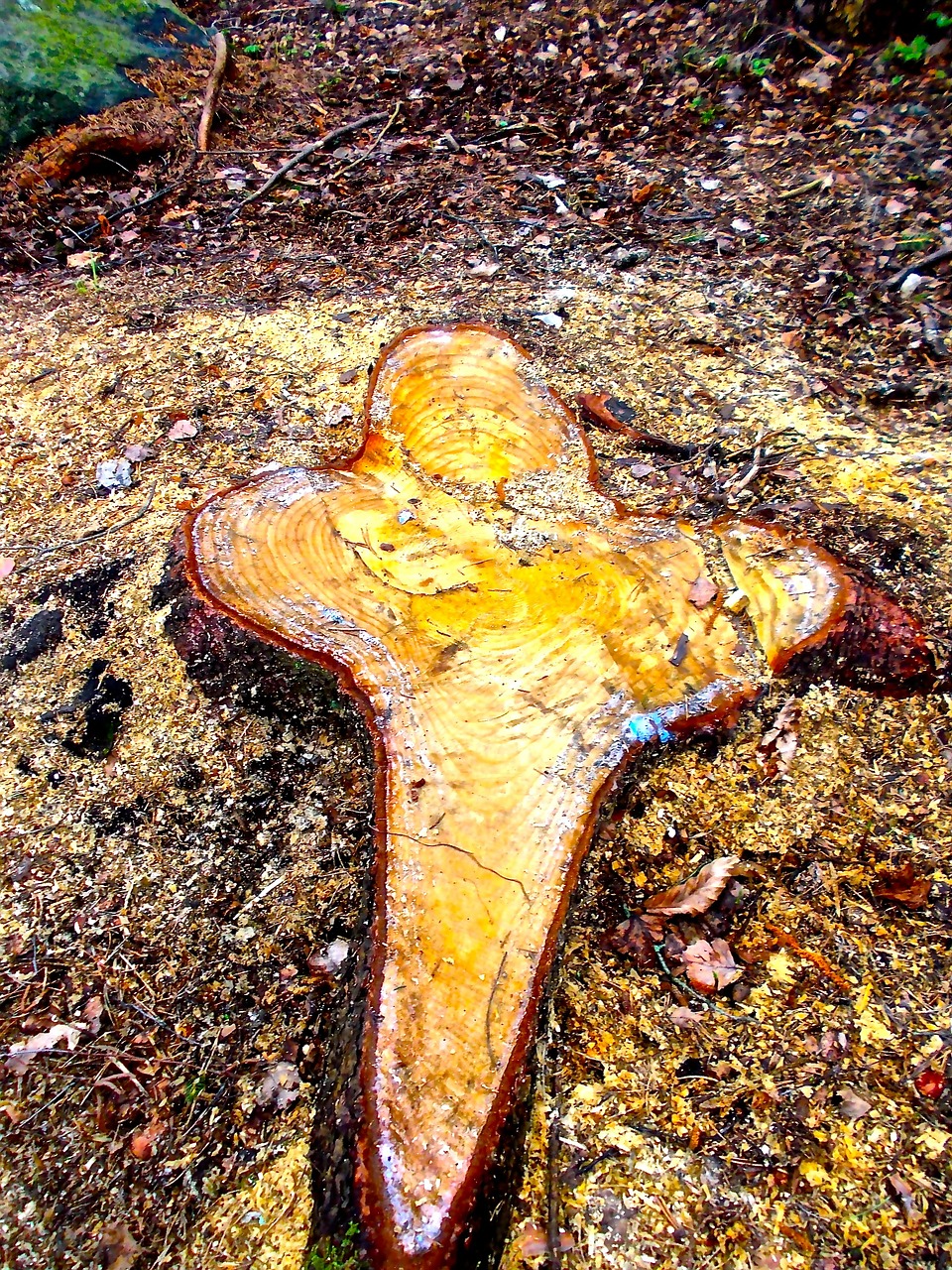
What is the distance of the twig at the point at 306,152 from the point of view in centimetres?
432

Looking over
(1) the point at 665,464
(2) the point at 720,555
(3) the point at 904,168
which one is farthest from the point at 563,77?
(2) the point at 720,555

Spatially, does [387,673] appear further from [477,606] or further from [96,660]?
[96,660]

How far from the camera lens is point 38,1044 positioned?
189 cm

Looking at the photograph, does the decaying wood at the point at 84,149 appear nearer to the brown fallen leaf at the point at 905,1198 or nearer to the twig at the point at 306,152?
the twig at the point at 306,152

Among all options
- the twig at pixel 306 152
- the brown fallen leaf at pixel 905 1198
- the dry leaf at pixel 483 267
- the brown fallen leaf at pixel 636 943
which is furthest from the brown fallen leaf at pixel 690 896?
the twig at pixel 306 152

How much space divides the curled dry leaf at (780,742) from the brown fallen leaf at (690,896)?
12.9 inches

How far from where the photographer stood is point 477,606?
2.16 metres

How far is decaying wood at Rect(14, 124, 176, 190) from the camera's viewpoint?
4.33 metres

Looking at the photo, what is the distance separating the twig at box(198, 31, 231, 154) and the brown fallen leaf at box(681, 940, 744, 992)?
4948mm

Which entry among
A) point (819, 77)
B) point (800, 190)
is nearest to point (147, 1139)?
point (800, 190)

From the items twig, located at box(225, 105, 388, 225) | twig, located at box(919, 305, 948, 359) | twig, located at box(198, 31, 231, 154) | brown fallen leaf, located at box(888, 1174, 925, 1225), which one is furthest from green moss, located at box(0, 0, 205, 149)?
brown fallen leaf, located at box(888, 1174, 925, 1225)

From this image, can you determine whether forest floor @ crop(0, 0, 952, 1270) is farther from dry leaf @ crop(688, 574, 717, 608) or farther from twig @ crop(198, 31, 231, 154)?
dry leaf @ crop(688, 574, 717, 608)

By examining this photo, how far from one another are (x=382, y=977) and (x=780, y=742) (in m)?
1.33

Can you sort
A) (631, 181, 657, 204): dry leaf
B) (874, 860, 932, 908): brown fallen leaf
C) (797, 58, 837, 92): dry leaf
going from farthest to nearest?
(797, 58, 837, 92): dry leaf < (631, 181, 657, 204): dry leaf < (874, 860, 932, 908): brown fallen leaf
